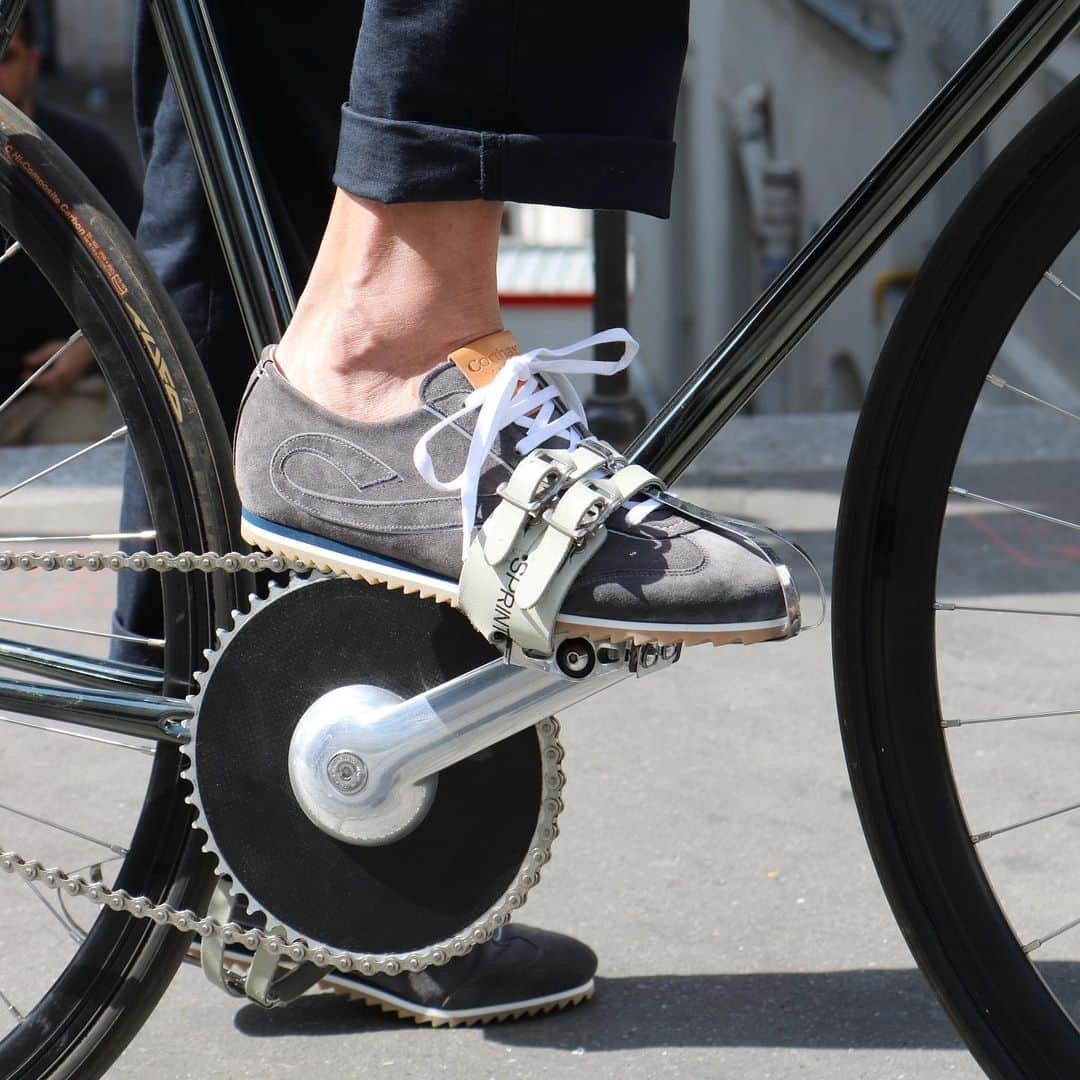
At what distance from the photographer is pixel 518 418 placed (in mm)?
1235

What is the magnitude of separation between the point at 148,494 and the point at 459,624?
1.04ft

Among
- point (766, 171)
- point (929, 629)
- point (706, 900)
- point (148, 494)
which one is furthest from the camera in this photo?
point (766, 171)

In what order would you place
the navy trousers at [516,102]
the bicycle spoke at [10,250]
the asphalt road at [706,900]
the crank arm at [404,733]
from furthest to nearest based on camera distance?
the asphalt road at [706,900] → the bicycle spoke at [10,250] → the crank arm at [404,733] → the navy trousers at [516,102]

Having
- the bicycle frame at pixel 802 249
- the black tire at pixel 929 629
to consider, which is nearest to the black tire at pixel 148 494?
the bicycle frame at pixel 802 249

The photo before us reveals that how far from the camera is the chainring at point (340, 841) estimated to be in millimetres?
1326

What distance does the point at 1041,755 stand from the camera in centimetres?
249

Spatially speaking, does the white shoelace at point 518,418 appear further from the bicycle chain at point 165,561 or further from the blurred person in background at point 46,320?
the blurred person in background at point 46,320

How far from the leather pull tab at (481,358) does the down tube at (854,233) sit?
15 centimetres

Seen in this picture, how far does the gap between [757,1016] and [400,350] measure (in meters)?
0.89

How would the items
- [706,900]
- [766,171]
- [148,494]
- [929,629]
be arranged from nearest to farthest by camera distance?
[929,629], [148,494], [706,900], [766,171]

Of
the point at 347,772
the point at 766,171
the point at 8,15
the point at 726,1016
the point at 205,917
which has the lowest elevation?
the point at 726,1016

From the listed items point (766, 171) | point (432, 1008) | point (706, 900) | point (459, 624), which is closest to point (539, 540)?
point (459, 624)

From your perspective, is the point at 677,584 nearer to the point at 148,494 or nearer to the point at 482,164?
the point at 482,164

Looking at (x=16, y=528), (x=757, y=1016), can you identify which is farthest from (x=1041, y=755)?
(x=16, y=528)
